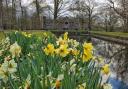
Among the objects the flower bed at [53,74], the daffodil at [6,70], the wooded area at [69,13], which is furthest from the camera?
the wooded area at [69,13]

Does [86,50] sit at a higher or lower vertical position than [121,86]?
higher

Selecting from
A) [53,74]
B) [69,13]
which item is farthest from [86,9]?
[53,74]

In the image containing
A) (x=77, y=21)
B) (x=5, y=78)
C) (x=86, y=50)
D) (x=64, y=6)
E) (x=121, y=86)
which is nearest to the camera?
(x=5, y=78)

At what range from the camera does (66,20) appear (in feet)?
184

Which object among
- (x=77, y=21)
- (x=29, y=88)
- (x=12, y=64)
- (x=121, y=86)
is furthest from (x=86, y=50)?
(x=77, y=21)

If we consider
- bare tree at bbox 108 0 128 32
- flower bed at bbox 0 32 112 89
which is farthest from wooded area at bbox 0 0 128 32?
flower bed at bbox 0 32 112 89

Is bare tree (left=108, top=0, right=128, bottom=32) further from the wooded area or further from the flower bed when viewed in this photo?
the flower bed

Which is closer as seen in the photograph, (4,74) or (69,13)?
(4,74)

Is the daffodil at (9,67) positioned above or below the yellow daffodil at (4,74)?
above

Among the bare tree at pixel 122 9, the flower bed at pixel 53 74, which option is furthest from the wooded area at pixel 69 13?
the flower bed at pixel 53 74

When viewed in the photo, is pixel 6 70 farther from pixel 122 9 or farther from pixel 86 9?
pixel 86 9

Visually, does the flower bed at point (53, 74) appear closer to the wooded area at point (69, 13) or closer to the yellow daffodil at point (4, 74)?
the yellow daffodil at point (4, 74)

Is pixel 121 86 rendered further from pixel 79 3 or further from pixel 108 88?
pixel 79 3

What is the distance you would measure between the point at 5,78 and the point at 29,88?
487mm
